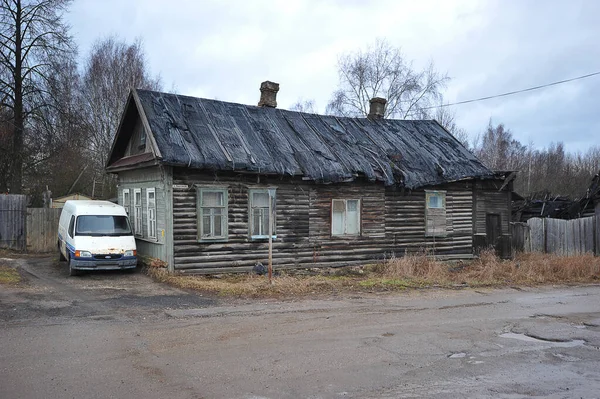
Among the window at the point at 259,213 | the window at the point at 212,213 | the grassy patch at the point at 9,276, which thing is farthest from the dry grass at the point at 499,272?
the grassy patch at the point at 9,276

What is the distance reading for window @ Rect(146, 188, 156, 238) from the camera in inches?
627

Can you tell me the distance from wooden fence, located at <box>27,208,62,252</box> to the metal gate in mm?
231

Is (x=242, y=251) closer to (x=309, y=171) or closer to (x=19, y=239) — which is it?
(x=309, y=171)

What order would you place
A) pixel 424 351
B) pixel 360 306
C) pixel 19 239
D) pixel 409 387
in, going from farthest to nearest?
pixel 19 239 → pixel 360 306 → pixel 424 351 → pixel 409 387

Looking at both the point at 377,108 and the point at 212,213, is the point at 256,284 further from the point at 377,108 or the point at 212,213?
the point at 377,108

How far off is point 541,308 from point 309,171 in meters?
8.00

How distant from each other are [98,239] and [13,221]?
28.3 feet

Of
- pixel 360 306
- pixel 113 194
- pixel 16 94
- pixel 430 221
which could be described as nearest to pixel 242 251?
pixel 360 306

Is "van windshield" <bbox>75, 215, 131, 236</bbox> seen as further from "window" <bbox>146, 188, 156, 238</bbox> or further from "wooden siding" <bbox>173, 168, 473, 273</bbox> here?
"wooden siding" <bbox>173, 168, 473, 273</bbox>

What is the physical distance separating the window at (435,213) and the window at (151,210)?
998 cm

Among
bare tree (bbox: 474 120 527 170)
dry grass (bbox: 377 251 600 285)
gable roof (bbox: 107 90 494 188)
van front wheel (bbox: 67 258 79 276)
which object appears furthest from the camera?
bare tree (bbox: 474 120 527 170)

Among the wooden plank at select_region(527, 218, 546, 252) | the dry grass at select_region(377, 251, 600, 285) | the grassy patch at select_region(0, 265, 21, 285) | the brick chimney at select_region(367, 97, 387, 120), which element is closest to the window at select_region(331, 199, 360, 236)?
the dry grass at select_region(377, 251, 600, 285)

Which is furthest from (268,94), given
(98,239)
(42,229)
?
(42,229)

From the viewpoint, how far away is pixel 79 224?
15000 millimetres
